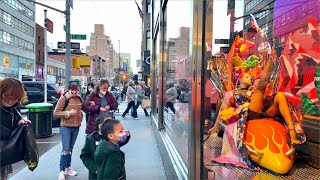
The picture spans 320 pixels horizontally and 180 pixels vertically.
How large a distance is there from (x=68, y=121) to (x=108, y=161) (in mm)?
2489

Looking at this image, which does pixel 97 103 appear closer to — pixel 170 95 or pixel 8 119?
pixel 170 95

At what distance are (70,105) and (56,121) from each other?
523 cm

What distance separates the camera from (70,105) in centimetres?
516

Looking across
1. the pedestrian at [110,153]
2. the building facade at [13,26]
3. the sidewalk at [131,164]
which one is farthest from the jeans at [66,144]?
the building facade at [13,26]

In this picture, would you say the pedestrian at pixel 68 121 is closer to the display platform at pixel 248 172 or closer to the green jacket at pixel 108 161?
the green jacket at pixel 108 161

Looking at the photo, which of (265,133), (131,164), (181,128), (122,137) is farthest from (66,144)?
(265,133)

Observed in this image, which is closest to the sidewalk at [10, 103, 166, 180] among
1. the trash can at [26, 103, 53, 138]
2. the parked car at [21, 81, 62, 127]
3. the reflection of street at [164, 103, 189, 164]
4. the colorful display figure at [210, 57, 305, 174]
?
the reflection of street at [164, 103, 189, 164]

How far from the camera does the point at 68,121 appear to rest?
5.07 metres

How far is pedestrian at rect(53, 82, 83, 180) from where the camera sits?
5.00 meters

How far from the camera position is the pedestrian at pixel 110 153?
277 centimetres

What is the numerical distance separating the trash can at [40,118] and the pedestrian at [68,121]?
3.69 m

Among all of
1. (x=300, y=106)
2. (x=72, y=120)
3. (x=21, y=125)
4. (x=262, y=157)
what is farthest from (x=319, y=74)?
(x=72, y=120)

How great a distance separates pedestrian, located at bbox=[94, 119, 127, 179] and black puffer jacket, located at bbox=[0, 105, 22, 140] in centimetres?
85

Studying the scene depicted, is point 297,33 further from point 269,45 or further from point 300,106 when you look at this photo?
point 300,106
